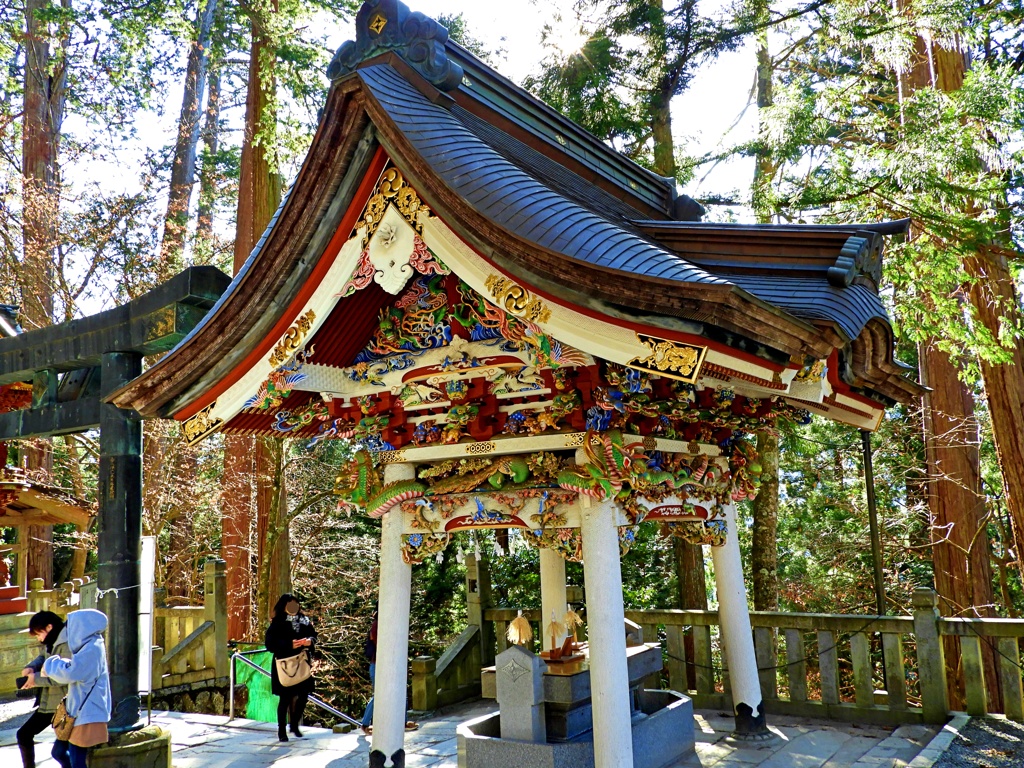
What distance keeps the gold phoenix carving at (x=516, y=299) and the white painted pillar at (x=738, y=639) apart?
277cm

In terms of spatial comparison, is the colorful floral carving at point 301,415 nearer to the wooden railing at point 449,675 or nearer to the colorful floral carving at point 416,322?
the colorful floral carving at point 416,322

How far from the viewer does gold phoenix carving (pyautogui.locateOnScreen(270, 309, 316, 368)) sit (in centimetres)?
462

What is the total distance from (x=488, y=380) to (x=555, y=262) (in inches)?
57.5

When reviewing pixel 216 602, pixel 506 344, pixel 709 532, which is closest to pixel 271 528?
pixel 216 602

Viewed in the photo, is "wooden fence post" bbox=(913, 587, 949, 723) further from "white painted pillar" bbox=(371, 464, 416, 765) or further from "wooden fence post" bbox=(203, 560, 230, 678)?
"wooden fence post" bbox=(203, 560, 230, 678)

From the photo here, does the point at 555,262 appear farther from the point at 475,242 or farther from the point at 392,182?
the point at 392,182

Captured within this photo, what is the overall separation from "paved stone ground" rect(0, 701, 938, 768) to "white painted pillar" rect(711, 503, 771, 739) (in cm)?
22

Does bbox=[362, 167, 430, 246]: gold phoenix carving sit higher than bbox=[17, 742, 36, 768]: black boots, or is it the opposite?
bbox=[362, 167, 430, 246]: gold phoenix carving

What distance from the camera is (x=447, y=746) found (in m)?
6.41

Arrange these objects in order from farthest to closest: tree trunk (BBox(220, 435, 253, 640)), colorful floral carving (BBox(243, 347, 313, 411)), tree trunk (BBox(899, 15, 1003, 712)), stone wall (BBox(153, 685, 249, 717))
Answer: tree trunk (BBox(220, 435, 253, 640)) → tree trunk (BBox(899, 15, 1003, 712)) → stone wall (BBox(153, 685, 249, 717)) → colorful floral carving (BBox(243, 347, 313, 411))

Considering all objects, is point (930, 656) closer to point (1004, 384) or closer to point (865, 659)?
point (865, 659)

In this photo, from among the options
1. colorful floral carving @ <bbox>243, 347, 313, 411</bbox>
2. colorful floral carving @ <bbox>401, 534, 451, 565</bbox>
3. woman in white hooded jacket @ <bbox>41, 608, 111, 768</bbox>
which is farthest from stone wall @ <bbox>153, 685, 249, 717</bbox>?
colorful floral carving @ <bbox>243, 347, 313, 411</bbox>

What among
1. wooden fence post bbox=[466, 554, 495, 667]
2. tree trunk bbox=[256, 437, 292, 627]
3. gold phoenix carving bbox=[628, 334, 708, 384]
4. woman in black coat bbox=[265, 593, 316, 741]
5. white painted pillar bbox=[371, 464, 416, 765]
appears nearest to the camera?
gold phoenix carving bbox=[628, 334, 708, 384]

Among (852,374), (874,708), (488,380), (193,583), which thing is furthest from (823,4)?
(193,583)
